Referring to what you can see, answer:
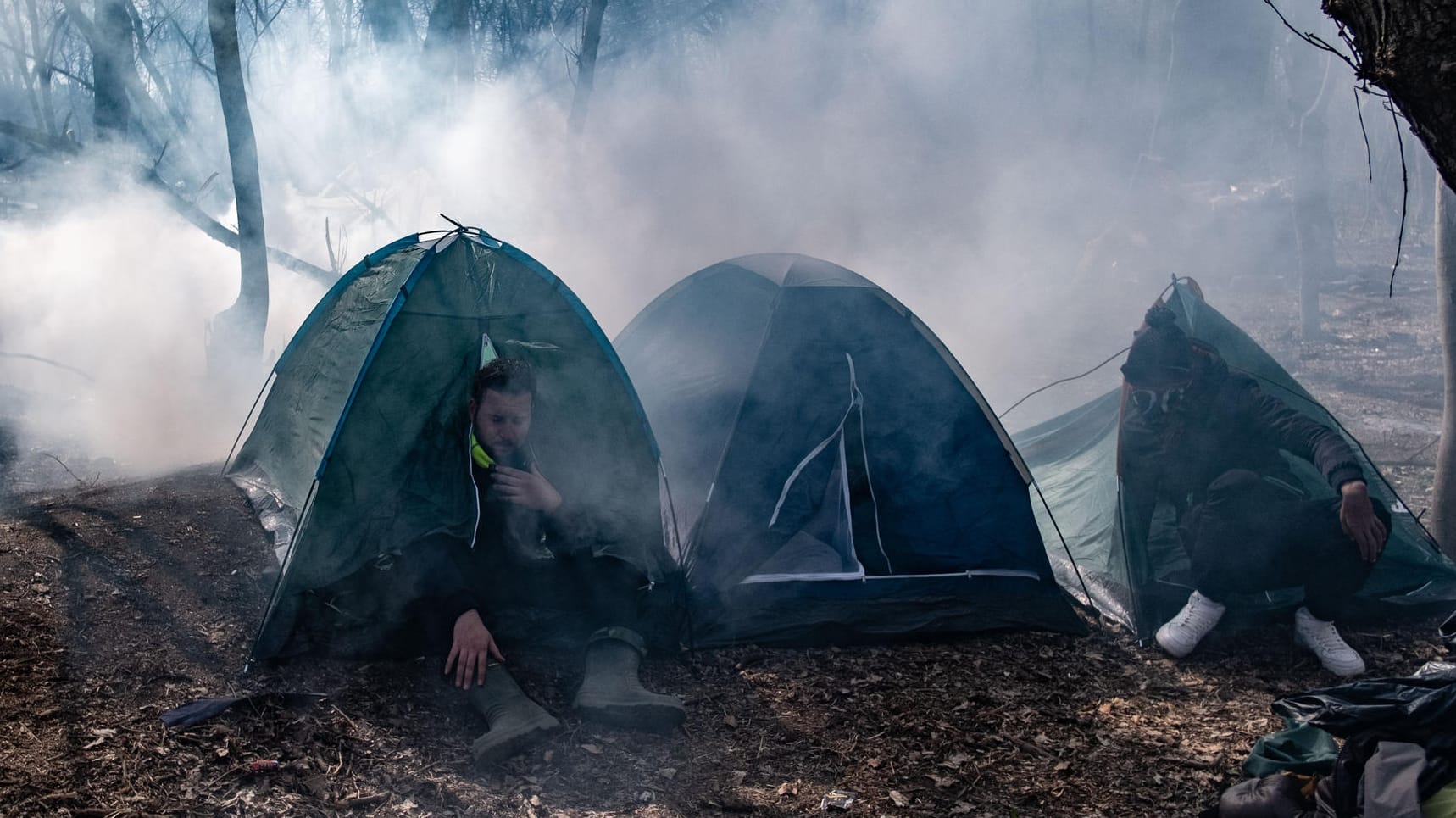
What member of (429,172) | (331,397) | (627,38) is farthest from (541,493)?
(627,38)

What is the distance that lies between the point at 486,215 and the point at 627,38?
849cm

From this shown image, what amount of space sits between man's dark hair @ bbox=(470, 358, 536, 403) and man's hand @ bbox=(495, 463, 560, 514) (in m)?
0.33

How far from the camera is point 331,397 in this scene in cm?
479

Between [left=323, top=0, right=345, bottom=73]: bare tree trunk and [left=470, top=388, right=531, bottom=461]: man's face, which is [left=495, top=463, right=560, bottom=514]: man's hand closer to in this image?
[left=470, top=388, right=531, bottom=461]: man's face

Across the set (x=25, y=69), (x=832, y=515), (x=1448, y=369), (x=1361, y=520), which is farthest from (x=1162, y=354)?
(x=25, y=69)

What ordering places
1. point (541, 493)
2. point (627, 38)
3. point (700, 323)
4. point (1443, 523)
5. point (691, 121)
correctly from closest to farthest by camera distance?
point (541, 493) → point (700, 323) → point (1443, 523) → point (691, 121) → point (627, 38)

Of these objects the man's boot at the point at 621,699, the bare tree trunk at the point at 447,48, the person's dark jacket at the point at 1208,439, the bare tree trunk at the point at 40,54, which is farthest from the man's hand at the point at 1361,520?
the bare tree trunk at the point at 40,54

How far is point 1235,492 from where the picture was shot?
4.70 meters

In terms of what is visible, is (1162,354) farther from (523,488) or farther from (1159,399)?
(523,488)

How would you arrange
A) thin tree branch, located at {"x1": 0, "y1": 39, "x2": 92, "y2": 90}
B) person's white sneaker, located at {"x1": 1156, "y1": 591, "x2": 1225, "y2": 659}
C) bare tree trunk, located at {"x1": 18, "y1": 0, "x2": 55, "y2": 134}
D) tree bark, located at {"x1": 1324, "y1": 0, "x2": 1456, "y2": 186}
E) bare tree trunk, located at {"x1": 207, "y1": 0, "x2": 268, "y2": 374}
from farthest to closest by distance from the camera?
bare tree trunk, located at {"x1": 18, "y1": 0, "x2": 55, "y2": 134} → thin tree branch, located at {"x1": 0, "y1": 39, "x2": 92, "y2": 90} → bare tree trunk, located at {"x1": 207, "y1": 0, "x2": 268, "y2": 374} → person's white sneaker, located at {"x1": 1156, "y1": 591, "x2": 1225, "y2": 659} → tree bark, located at {"x1": 1324, "y1": 0, "x2": 1456, "y2": 186}

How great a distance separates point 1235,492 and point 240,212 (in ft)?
27.1

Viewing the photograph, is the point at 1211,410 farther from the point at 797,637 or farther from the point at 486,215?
the point at 486,215

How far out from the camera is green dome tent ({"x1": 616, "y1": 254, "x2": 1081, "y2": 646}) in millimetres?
4875

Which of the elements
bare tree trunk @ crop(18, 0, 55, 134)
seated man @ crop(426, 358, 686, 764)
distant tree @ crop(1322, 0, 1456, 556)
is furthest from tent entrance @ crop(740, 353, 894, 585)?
bare tree trunk @ crop(18, 0, 55, 134)
